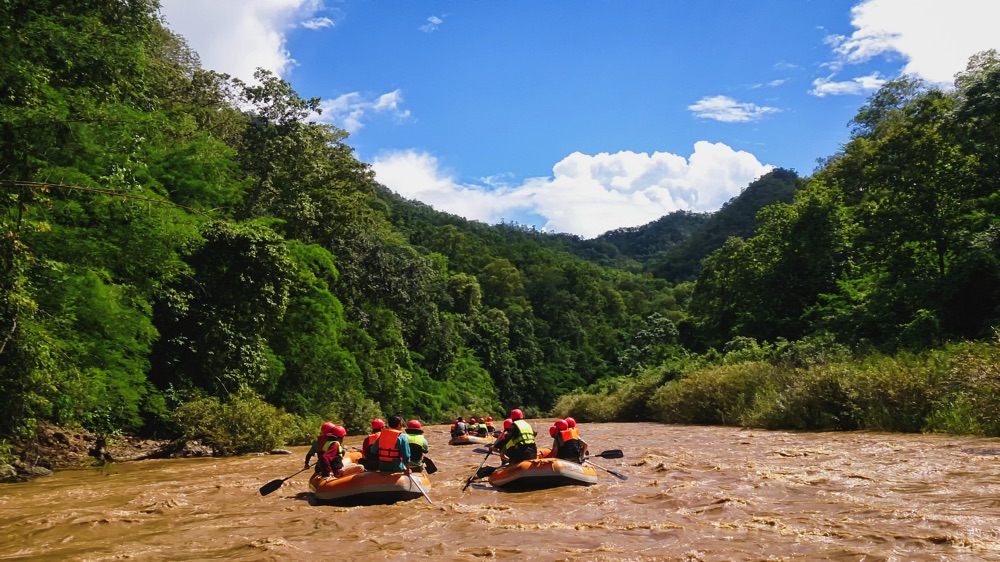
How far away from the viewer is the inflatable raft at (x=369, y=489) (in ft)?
32.7

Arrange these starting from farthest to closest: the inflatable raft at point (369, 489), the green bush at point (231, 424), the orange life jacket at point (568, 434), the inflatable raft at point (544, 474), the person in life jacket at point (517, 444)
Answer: the green bush at point (231, 424)
the orange life jacket at point (568, 434)
the person in life jacket at point (517, 444)
the inflatable raft at point (544, 474)
the inflatable raft at point (369, 489)

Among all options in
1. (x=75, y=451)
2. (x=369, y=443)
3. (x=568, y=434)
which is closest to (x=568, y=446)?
(x=568, y=434)

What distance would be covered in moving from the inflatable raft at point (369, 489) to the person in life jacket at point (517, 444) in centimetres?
200

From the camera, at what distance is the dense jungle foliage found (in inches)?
551

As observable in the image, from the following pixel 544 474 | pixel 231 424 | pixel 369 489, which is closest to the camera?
pixel 369 489

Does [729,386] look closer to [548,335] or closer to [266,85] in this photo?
[266,85]

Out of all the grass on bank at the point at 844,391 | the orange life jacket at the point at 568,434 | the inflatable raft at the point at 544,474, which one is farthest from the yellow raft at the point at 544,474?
the grass on bank at the point at 844,391

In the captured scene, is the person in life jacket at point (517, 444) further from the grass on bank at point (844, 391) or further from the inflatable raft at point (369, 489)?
the grass on bank at point (844, 391)

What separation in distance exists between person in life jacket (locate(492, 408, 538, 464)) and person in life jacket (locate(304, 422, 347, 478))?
9.00ft

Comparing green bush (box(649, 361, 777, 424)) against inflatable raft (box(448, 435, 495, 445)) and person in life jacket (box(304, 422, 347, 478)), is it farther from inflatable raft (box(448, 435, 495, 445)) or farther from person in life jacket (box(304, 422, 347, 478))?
person in life jacket (box(304, 422, 347, 478))

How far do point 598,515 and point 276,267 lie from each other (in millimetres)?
16836

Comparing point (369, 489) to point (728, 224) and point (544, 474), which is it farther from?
point (728, 224)

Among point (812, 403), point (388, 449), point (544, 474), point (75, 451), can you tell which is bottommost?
point (75, 451)

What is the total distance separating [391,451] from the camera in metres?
10.3
